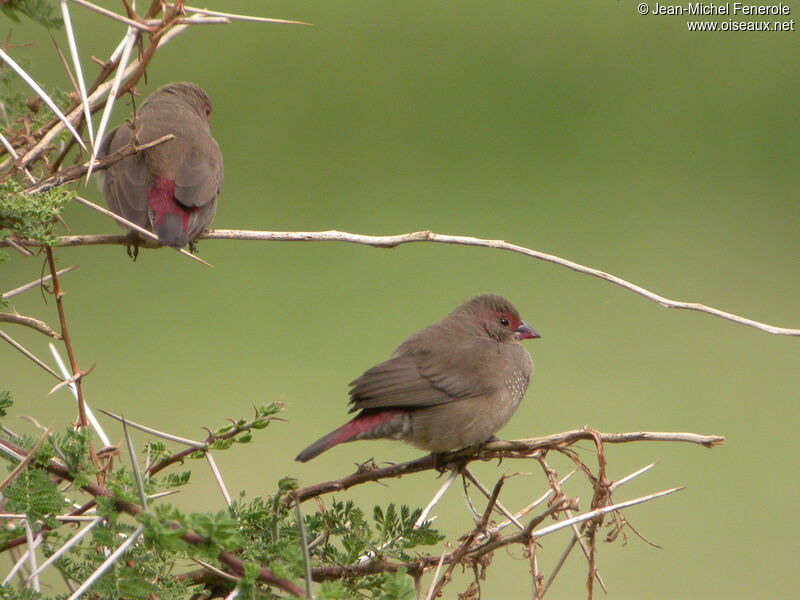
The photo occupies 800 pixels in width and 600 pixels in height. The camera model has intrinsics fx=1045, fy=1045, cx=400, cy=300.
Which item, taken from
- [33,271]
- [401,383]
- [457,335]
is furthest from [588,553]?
[33,271]

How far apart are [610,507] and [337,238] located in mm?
945

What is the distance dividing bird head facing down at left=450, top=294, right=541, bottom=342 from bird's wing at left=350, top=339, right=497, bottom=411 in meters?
0.20

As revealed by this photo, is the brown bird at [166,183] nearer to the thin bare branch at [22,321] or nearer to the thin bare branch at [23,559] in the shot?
the thin bare branch at [22,321]

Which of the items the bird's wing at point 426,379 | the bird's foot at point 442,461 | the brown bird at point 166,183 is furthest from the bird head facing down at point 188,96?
the bird's foot at point 442,461

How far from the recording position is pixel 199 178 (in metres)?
4.76

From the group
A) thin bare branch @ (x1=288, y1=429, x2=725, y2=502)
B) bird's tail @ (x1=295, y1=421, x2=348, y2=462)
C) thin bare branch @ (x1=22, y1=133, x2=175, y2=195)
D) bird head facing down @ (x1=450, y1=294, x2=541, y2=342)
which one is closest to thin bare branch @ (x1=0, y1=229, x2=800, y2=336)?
thin bare branch @ (x1=22, y1=133, x2=175, y2=195)

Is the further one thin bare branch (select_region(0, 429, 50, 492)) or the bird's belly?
the bird's belly

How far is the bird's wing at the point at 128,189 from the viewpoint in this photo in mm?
4531

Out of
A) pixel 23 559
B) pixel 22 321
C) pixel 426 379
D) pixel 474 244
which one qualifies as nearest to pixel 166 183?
pixel 426 379

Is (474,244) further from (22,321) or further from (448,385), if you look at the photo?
(448,385)

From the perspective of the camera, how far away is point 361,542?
233cm

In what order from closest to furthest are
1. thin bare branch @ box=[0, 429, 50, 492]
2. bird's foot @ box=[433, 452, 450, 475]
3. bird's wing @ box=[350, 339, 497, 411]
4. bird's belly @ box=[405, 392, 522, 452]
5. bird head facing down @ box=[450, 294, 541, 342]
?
thin bare branch @ box=[0, 429, 50, 492] → bird's foot @ box=[433, 452, 450, 475] → bird's wing @ box=[350, 339, 497, 411] → bird's belly @ box=[405, 392, 522, 452] → bird head facing down @ box=[450, 294, 541, 342]

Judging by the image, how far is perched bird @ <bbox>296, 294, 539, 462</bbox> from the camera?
398 cm

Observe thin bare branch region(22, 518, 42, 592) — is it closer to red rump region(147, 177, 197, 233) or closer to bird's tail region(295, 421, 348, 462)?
bird's tail region(295, 421, 348, 462)
